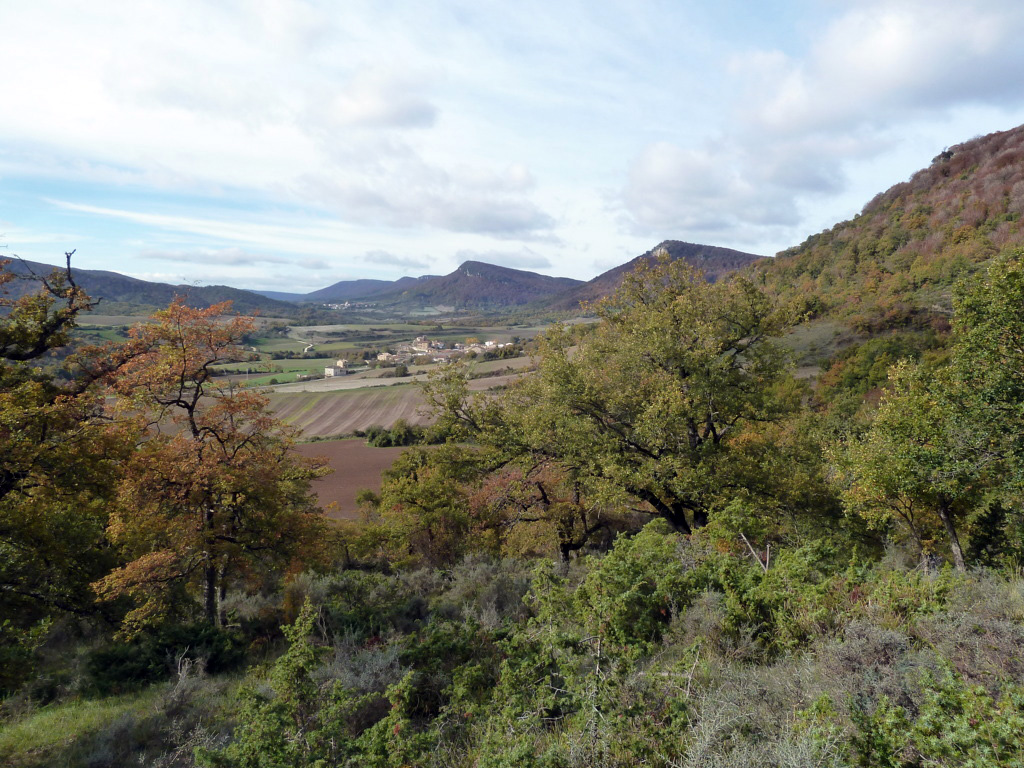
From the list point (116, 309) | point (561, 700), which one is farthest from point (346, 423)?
point (116, 309)

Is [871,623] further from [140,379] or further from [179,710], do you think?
[140,379]

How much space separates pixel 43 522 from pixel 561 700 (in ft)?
33.9

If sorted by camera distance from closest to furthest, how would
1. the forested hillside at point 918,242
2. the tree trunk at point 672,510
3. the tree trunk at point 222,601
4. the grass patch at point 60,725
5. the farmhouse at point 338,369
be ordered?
the grass patch at point 60,725 < the tree trunk at point 222,601 < the tree trunk at point 672,510 < the forested hillside at point 918,242 < the farmhouse at point 338,369

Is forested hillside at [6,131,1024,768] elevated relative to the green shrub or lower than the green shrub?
elevated

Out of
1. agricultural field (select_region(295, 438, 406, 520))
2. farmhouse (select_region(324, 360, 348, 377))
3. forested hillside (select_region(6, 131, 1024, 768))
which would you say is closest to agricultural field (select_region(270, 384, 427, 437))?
agricultural field (select_region(295, 438, 406, 520))

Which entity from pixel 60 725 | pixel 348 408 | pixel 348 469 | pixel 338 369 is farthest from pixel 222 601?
pixel 338 369

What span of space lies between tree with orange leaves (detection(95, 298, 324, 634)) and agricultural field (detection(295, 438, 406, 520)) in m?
18.3

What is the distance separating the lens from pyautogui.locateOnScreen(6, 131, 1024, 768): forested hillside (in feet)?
13.5

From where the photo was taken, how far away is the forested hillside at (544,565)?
4113 millimetres

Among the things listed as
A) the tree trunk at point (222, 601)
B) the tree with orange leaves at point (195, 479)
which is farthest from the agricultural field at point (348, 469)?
the tree with orange leaves at point (195, 479)

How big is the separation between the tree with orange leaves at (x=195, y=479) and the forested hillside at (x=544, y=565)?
0.07 metres

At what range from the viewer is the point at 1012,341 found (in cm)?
1002

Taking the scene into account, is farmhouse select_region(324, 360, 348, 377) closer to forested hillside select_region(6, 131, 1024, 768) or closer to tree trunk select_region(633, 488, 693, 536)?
forested hillside select_region(6, 131, 1024, 768)

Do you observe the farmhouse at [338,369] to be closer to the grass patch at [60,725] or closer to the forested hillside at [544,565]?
the forested hillside at [544,565]
